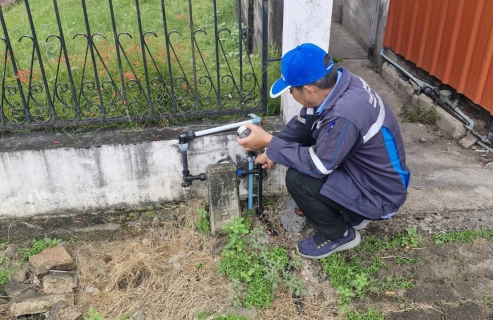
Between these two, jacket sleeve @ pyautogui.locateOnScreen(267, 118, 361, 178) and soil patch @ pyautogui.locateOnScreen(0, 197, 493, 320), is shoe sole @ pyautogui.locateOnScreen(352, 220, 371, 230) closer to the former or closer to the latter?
soil patch @ pyautogui.locateOnScreen(0, 197, 493, 320)

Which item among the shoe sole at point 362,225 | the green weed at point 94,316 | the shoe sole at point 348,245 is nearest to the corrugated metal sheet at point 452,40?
the shoe sole at point 362,225

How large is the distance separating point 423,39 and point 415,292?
11.6 feet

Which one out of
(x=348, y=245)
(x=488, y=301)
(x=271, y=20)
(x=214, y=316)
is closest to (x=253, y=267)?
(x=214, y=316)

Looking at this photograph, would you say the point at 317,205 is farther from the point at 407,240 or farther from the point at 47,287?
the point at 47,287

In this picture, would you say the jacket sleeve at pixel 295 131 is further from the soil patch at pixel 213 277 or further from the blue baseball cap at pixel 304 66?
the soil patch at pixel 213 277

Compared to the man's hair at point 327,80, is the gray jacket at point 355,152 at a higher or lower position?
lower

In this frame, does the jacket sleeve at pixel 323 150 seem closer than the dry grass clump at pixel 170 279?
Yes

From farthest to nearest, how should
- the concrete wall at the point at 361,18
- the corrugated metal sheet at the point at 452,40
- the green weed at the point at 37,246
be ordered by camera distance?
the concrete wall at the point at 361,18 → the corrugated metal sheet at the point at 452,40 → the green weed at the point at 37,246

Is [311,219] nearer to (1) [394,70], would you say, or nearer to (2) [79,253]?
(2) [79,253]

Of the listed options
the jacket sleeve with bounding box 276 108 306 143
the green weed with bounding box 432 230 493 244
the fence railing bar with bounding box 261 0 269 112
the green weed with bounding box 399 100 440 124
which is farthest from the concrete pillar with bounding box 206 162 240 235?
the green weed with bounding box 399 100 440 124

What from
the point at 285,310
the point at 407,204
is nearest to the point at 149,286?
the point at 285,310

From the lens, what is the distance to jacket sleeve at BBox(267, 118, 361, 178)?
257 cm

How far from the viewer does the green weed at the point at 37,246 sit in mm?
3395

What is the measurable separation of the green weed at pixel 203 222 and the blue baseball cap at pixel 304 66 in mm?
1370
